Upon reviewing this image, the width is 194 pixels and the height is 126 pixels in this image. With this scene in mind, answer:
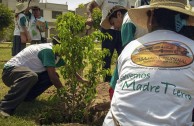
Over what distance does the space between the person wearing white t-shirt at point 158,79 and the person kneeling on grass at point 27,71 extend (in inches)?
78.3

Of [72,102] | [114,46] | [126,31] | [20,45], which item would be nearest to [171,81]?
[126,31]

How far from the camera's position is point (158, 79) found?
2195 millimetres

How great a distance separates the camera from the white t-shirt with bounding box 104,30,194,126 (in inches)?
85.0

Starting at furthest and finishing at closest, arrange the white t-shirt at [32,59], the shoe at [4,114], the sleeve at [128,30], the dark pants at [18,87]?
the white t-shirt at [32,59] < the dark pants at [18,87] < the shoe at [4,114] < the sleeve at [128,30]

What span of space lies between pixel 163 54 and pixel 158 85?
196mm

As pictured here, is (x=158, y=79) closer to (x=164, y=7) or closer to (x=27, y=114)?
(x=164, y=7)

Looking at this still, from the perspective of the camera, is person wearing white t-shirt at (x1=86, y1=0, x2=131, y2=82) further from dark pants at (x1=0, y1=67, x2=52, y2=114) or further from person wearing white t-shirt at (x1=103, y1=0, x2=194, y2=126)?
person wearing white t-shirt at (x1=103, y1=0, x2=194, y2=126)

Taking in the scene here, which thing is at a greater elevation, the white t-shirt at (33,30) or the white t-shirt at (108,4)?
the white t-shirt at (108,4)

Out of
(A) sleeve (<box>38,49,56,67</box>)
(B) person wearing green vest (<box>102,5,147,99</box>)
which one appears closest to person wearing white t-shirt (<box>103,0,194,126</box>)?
(B) person wearing green vest (<box>102,5,147,99</box>)

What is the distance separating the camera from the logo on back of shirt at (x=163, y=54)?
7.32 ft

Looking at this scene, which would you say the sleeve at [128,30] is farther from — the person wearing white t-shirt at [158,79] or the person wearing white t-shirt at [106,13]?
the person wearing white t-shirt at [106,13]

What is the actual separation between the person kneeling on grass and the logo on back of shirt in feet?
6.65

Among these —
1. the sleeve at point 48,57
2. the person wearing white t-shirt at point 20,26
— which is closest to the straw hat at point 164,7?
the sleeve at point 48,57

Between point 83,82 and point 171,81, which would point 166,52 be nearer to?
point 171,81
